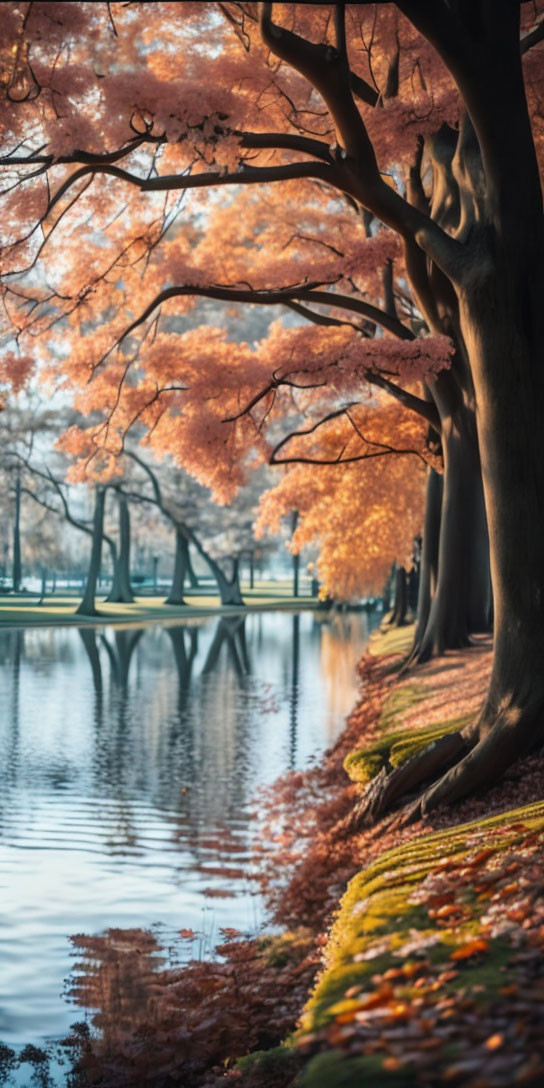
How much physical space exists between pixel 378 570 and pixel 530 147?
25.3 metres

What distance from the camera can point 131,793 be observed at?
13.6 meters

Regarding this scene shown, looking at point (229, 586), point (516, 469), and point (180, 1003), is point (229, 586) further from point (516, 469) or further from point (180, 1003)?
point (180, 1003)

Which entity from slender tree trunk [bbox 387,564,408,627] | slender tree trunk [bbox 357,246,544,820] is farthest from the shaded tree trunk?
slender tree trunk [bbox 357,246,544,820]

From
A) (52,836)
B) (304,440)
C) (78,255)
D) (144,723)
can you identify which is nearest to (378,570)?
(304,440)

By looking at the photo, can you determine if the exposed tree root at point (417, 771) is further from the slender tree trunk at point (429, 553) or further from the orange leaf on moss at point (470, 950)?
the slender tree trunk at point (429, 553)

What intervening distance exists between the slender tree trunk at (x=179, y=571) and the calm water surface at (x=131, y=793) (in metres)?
29.0

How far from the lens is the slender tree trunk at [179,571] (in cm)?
6071

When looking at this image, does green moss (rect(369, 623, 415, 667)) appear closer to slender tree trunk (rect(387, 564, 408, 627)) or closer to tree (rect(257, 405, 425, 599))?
tree (rect(257, 405, 425, 599))

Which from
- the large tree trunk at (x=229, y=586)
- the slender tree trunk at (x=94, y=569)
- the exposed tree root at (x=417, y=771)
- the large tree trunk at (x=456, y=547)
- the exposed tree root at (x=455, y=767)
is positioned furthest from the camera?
Result: the large tree trunk at (x=229, y=586)

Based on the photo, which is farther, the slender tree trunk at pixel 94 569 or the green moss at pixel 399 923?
the slender tree trunk at pixel 94 569

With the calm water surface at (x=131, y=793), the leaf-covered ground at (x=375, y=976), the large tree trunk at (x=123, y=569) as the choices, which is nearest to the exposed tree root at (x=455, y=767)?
the leaf-covered ground at (x=375, y=976)

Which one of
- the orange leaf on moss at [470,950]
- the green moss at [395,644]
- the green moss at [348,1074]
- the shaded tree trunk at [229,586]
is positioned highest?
the shaded tree trunk at [229,586]

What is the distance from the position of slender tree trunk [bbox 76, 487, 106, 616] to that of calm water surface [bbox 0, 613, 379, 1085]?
→ 17.8m

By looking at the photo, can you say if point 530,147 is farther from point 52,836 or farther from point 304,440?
point 304,440
